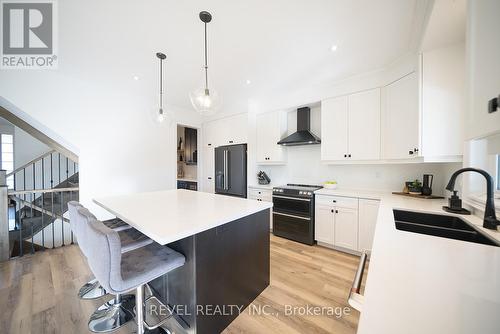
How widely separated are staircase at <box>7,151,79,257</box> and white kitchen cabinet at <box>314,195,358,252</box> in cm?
399

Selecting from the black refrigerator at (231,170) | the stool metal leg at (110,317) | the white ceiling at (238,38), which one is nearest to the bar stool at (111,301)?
the stool metal leg at (110,317)

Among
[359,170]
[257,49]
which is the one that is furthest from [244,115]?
[359,170]

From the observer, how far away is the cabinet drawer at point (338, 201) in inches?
101

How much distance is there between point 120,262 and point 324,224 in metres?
2.60

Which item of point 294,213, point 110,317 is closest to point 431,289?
point 110,317

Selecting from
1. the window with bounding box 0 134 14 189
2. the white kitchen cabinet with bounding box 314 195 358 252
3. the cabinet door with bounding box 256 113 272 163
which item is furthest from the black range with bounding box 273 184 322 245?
the window with bounding box 0 134 14 189

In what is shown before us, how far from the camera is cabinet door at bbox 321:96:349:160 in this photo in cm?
281

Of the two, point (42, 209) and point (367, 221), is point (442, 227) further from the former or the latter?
point (42, 209)

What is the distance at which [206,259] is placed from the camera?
1.31m

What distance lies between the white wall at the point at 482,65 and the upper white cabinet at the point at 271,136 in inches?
103

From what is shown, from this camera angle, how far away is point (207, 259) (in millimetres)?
1318

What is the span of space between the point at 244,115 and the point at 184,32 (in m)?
2.23

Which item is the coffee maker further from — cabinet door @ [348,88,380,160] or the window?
the window

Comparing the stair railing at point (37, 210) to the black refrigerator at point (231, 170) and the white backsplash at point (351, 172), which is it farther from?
the white backsplash at point (351, 172)
